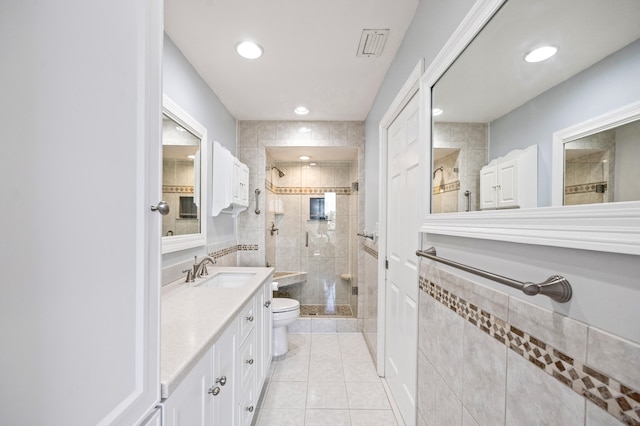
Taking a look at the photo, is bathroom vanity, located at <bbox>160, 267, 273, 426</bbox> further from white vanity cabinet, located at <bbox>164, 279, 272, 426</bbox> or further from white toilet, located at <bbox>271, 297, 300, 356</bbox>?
white toilet, located at <bbox>271, 297, 300, 356</bbox>

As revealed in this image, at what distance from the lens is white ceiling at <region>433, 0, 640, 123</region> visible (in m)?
0.49

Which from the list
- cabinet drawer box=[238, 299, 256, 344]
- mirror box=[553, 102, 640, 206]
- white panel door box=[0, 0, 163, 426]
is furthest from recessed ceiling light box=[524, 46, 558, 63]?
cabinet drawer box=[238, 299, 256, 344]

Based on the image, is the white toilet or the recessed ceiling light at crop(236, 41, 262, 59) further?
the white toilet

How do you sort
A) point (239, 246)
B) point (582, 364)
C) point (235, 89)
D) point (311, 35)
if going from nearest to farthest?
point (582, 364)
point (311, 35)
point (235, 89)
point (239, 246)

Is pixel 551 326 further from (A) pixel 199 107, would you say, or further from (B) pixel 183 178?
(A) pixel 199 107

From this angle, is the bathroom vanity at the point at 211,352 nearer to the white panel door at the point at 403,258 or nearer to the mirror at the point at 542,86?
the white panel door at the point at 403,258

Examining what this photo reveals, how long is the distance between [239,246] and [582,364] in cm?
289

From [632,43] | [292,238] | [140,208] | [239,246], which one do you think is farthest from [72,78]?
[292,238]

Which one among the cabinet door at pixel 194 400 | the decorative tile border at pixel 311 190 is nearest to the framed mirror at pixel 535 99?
the cabinet door at pixel 194 400

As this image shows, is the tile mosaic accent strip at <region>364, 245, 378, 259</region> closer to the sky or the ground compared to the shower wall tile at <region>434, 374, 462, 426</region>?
closer to the sky

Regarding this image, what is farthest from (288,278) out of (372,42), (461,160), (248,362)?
(461,160)

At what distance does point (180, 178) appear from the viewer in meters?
1.82

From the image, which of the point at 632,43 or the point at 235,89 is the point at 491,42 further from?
the point at 235,89

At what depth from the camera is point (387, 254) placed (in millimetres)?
2100
